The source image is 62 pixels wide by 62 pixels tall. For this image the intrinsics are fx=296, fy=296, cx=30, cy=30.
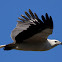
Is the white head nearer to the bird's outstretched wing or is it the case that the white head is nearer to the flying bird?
the flying bird

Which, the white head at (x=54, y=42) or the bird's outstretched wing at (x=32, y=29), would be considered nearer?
the bird's outstretched wing at (x=32, y=29)

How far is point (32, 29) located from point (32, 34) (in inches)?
17.3

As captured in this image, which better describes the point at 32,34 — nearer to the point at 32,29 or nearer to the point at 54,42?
the point at 32,29

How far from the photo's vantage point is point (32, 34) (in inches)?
479

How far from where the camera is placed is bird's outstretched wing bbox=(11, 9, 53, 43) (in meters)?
11.6

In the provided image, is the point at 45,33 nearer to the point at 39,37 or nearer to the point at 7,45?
the point at 39,37

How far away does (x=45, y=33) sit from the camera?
1215cm

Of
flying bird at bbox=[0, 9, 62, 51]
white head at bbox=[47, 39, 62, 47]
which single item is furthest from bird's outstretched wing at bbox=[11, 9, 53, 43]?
white head at bbox=[47, 39, 62, 47]

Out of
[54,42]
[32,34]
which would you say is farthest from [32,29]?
[54,42]

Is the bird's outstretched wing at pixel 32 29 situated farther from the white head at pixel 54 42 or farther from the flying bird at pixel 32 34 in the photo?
the white head at pixel 54 42

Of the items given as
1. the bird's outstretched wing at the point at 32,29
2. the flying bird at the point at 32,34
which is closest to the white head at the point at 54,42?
the flying bird at the point at 32,34

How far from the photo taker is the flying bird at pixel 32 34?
38.2ft

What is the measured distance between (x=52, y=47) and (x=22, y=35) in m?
1.67

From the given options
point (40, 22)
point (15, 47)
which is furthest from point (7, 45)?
point (40, 22)
